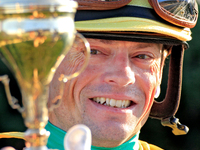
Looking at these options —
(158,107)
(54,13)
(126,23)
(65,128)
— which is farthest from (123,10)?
(54,13)

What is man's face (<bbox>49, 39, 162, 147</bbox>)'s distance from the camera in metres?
2.23

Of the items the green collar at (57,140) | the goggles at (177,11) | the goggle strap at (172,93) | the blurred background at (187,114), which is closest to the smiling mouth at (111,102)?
the green collar at (57,140)

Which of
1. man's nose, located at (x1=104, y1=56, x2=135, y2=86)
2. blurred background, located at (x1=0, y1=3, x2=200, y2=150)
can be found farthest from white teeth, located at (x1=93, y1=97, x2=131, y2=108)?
blurred background, located at (x1=0, y1=3, x2=200, y2=150)

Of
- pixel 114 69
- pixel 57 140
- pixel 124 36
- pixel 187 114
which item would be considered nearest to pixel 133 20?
pixel 124 36

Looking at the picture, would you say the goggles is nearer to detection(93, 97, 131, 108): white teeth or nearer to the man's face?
the man's face

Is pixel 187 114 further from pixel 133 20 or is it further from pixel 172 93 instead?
pixel 133 20

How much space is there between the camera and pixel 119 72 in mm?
2184

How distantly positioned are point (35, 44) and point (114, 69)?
4.53 ft

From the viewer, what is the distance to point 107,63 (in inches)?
88.5

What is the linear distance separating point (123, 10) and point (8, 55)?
4.54 ft

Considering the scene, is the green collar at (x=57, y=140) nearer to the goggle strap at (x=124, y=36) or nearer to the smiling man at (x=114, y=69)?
the smiling man at (x=114, y=69)

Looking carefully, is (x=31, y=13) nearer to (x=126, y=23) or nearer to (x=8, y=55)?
(x=8, y=55)

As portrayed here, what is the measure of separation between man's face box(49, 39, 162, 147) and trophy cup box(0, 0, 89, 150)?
1.29 meters

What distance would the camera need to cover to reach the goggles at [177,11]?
2251 mm
